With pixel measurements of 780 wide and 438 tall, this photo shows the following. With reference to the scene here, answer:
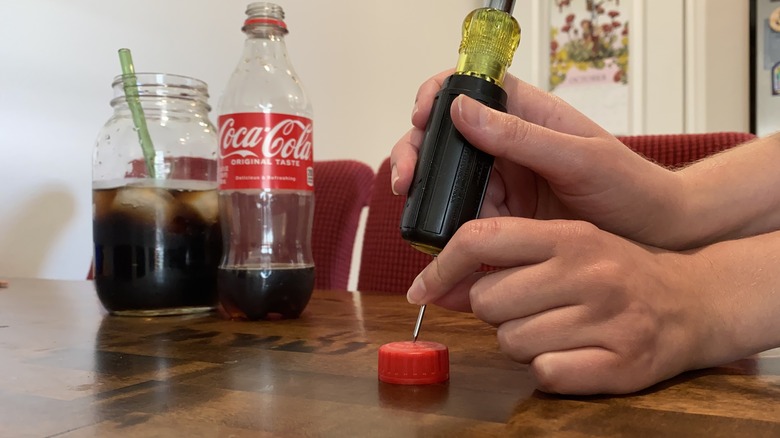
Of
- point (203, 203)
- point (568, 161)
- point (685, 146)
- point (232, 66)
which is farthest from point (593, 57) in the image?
point (568, 161)

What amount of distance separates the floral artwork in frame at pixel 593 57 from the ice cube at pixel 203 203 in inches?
75.1

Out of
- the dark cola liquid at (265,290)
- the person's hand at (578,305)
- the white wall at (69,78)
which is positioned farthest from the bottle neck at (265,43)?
the white wall at (69,78)

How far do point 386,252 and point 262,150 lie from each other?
592 millimetres

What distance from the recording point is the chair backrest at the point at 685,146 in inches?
42.4

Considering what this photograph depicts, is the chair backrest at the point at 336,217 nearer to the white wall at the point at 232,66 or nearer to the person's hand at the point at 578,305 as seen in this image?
the white wall at the point at 232,66

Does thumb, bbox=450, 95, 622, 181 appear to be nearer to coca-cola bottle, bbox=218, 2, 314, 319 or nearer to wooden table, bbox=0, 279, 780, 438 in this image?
wooden table, bbox=0, 279, 780, 438

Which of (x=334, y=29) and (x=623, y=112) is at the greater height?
(x=334, y=29)

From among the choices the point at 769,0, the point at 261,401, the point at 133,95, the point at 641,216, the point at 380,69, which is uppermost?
the point at 769,0

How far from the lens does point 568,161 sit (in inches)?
17.0

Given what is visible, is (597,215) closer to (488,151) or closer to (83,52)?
(488,151)

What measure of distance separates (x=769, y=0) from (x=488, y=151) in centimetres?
255

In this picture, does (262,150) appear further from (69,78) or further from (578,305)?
(69,78)

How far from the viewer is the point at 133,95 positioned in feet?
2.66

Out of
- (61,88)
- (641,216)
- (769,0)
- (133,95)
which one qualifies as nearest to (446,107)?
(641,216)
